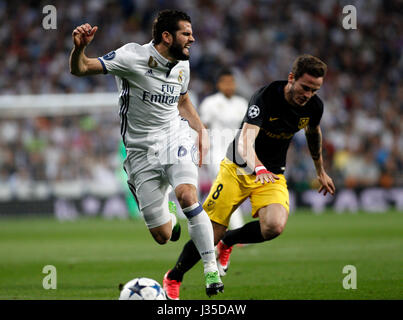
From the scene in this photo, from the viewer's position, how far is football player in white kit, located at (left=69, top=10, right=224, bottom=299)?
6.45 m

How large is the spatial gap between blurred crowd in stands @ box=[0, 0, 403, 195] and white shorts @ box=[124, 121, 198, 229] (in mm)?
13492

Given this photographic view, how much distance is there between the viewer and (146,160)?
693 cm

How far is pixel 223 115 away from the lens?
1158 centimetres

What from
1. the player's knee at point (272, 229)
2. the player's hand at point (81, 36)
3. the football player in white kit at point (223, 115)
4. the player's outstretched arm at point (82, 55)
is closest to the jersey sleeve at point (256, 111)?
→ the player's knee at point (272, 229)

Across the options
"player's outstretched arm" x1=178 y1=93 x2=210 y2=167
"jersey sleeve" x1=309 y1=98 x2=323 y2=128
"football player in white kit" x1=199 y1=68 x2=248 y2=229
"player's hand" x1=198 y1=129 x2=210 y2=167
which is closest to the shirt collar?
"player's outstretched arm" x1=178 y1=93 x2=210 y2=167

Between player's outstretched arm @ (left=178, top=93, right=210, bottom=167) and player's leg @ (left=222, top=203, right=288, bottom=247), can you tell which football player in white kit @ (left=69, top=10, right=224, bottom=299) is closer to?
player's outstretched arm @ (left=178, top=93, right=210, bottom=167)

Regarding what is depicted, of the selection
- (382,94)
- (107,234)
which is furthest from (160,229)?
(382,94)

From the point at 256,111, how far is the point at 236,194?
2.91ft

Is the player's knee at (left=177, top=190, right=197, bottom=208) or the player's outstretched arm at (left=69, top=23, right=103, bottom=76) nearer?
the player's outstretched arm at (left=69, top=23, right=103, bottom=76)

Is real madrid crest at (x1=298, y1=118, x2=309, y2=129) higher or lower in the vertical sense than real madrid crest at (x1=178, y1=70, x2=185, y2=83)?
lower

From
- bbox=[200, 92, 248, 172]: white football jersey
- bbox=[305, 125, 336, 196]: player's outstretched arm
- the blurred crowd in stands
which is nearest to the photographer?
bbox=[305, 125, 336, 196]: player's outstretched arm

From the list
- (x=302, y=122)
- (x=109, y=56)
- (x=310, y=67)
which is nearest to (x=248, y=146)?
(x=302, y=122)
